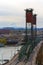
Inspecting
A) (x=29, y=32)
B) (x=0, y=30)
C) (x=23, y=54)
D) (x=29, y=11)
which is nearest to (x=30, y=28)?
(x=29, y=32)

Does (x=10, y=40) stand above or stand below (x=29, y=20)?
below

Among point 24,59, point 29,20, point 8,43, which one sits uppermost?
point 29,20

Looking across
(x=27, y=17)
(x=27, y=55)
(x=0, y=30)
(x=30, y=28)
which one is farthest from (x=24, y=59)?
(x=0, y=30)

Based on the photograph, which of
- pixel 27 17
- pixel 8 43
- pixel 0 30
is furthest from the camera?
pixel 0 30

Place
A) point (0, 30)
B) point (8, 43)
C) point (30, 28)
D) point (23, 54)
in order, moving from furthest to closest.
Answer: point (0, 30) < point (8, 43) < point (30, 28) < point (23, 54)

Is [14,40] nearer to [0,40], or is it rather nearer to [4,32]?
[0,40]

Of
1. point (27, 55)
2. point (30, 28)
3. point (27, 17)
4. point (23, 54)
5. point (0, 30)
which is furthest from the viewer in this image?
point (0, 30)

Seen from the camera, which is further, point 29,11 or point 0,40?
point 0,40

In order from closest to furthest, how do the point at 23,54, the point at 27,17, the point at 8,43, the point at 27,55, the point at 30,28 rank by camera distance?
1. the point at 27,55
2. the point at 23,54
3. the point at 27,17
4. the point at 30,28
5. the point at 8,43

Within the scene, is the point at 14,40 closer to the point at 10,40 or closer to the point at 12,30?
the point at 10,40
